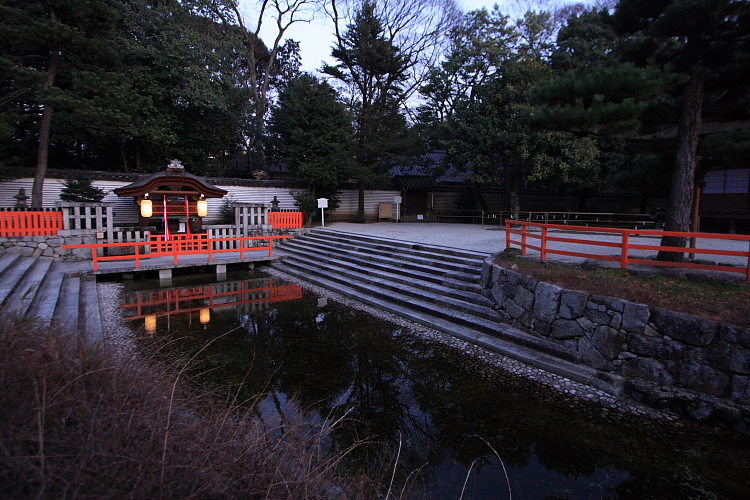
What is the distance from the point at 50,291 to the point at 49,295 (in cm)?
43

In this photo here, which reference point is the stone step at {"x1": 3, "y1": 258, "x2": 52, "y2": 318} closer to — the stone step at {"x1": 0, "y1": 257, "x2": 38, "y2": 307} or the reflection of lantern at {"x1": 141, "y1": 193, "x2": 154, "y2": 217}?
the stone step at {"x1": 0, "y1": 257, "x2": 38, "y2": 307}

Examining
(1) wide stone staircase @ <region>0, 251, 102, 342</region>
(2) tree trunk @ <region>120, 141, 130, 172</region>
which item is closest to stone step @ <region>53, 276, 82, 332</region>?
(1) wide stone staircase @ <region>0, 251, 102, 342</region>

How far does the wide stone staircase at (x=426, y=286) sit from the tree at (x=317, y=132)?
5.43 m

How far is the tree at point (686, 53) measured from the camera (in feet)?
18.8

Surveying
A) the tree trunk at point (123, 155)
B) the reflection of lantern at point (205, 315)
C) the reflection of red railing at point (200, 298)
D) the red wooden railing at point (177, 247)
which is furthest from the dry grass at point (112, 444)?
the tree trunk at point (123, 155)

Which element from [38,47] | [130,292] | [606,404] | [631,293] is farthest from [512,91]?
[38,47]

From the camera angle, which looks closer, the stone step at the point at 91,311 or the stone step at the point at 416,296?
the stone step at the point at 91,311

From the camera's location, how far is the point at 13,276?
8312mm

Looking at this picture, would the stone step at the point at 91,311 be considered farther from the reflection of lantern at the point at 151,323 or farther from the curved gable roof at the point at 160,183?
the curved gable roof at the point at 160,183

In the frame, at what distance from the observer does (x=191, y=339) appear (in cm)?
625

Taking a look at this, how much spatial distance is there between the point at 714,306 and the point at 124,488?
19.1ft

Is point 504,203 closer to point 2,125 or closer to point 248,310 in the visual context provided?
point 248,310

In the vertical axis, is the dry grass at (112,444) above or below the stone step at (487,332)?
above

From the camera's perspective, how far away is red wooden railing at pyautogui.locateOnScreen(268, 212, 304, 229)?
15367 millimetres
